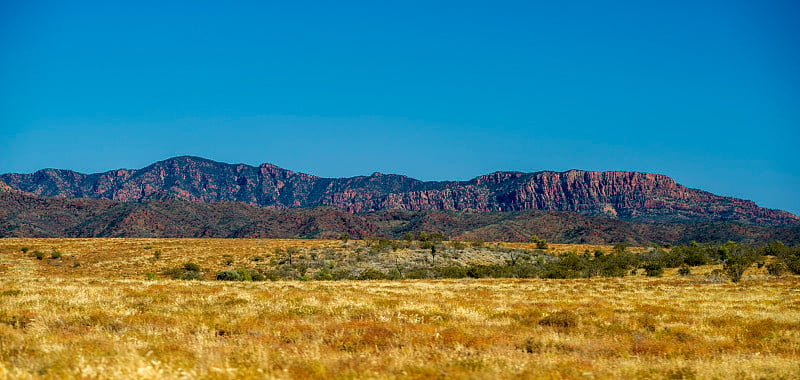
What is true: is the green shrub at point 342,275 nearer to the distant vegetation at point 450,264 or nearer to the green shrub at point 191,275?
the distant vegetation at point 450,264

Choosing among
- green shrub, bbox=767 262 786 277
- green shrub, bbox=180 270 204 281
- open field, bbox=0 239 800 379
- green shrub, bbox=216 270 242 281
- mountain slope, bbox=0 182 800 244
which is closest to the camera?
open field, bbox=0 239 800 379

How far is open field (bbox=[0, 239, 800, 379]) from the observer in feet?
27.8

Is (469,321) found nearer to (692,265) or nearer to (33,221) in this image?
(692,265)

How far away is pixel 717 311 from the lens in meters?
19.3

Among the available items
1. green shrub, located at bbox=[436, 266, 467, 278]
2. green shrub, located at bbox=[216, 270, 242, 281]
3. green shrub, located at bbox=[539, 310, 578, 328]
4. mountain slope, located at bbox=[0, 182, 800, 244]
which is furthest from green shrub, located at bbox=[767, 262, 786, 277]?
mountain slope, located at bbox=[0, 182, 800, 244]

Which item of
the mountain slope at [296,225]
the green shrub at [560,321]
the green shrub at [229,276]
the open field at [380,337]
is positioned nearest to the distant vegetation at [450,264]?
the green shrub at [229,276]

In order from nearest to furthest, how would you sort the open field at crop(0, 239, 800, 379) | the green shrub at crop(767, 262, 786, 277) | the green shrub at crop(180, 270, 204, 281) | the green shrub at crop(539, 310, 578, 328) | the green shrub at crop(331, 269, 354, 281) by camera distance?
the open field at crop(0, 239, 800, 379), the green shrub at crop(539, 310, 578, 328), the green shrub at crop(180, 270, 204, 281), the green shrub at crop(767, 262, 786, 277), the green shrub at crop(331, 269, 354, 281)

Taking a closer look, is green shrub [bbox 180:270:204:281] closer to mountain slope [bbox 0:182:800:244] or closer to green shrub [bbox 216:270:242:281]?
green shrub [bbox 216:270:242:281]

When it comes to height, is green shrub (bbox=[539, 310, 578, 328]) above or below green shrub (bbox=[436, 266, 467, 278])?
above

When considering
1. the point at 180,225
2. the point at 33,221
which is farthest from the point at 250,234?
the point at 33,221

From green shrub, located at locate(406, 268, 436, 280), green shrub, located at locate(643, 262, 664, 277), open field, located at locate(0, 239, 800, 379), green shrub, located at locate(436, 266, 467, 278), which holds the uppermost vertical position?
green shrub, located at locate(643, 262, 664, 277)

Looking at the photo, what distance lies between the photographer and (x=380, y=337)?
462 inches

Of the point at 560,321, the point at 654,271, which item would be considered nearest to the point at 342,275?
the point at 654,271

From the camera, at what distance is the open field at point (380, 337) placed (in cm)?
848
